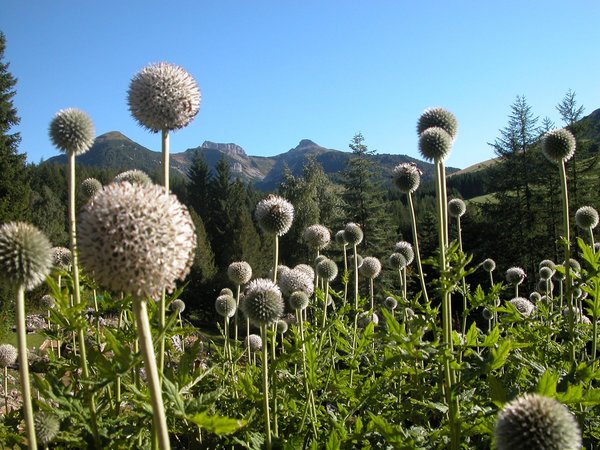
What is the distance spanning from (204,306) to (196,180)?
2674cm

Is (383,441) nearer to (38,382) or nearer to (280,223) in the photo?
(38,382)

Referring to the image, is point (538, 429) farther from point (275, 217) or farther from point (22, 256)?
point (275, 217)

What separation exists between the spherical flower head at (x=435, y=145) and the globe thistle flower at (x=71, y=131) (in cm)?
290

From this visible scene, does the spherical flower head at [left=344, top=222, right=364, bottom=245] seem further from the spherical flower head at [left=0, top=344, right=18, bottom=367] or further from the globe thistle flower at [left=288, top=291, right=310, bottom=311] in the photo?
the spherical flower head at [left=0, top=344, right=18, bottom=367]

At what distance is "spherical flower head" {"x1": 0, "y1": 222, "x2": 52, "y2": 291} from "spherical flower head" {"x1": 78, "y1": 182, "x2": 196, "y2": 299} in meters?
0.69

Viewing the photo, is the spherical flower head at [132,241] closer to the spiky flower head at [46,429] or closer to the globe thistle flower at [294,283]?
the spiky flower head at [46,429]

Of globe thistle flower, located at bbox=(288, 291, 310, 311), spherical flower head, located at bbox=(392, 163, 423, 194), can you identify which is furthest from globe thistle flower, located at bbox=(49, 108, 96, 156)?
spherical flower head, located at bbox=(392, 163, 423, 194)

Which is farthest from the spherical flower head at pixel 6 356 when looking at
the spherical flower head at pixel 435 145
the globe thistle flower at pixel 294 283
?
the spherical flower head at pixel 435 145

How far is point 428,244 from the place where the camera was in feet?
114

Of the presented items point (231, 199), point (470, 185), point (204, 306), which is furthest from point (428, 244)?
point (470, 185)

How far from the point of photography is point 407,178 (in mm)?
4977

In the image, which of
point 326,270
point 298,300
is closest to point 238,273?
point 326,270

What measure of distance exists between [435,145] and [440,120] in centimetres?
77

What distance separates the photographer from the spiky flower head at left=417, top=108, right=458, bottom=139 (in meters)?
4.68
